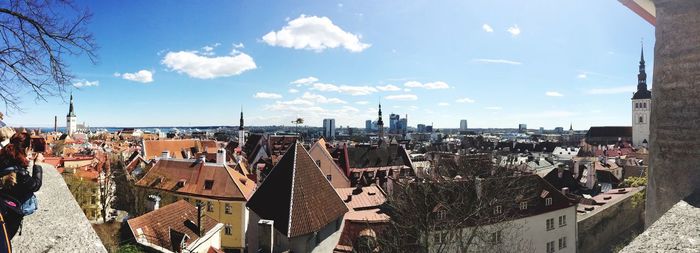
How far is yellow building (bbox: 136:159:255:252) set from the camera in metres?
25.0

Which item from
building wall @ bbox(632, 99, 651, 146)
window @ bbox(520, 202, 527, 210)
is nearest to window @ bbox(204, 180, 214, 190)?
window @ bbox(520, 202, 527, 210)

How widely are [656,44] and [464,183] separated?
56.2 ft

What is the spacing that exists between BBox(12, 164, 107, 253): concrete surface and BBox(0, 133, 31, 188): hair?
46 centimetres

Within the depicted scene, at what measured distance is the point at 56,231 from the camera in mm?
3066

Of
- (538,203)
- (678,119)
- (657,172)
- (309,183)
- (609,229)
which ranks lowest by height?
(609,229)

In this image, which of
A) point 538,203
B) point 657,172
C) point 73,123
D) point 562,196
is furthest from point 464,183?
point 73,123

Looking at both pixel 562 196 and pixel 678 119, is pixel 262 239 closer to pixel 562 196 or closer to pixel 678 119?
pixel 678 119

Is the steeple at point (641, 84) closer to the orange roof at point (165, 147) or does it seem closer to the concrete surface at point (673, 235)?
the orange roof at point (165, 147)

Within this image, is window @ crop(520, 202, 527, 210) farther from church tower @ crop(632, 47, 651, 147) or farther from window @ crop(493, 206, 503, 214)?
church tower @ crop(632, 47, 651, 147)

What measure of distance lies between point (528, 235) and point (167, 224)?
17093 millimetres

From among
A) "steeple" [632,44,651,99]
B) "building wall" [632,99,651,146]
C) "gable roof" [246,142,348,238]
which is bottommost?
"gable roof" [246,142,348,238]

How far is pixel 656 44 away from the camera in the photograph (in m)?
3.71

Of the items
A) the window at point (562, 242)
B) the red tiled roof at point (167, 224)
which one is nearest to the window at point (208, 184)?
the red tiled roof at point (167, 224)

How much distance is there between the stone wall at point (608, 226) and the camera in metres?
24.9
